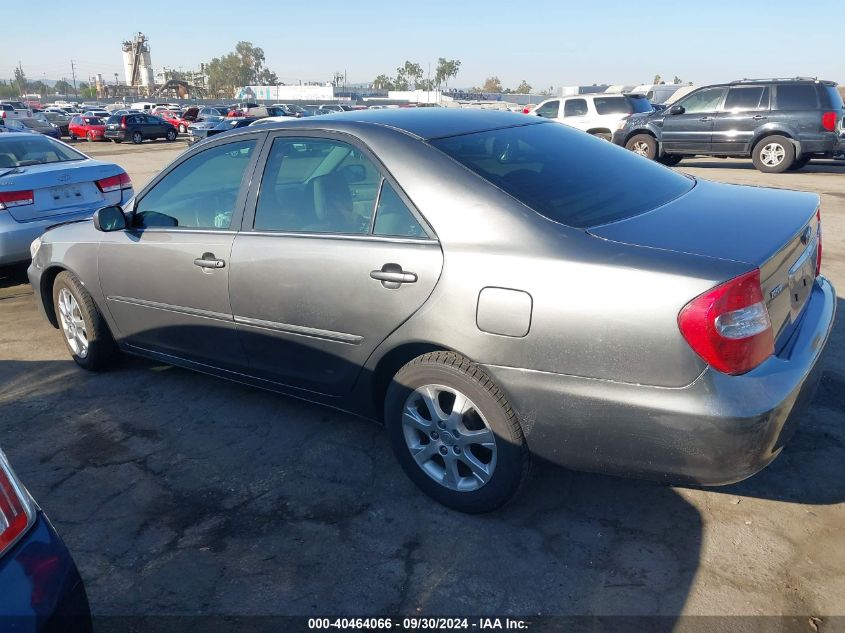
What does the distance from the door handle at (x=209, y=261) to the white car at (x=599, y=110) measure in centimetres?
1506

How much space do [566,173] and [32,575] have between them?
8.33 ft

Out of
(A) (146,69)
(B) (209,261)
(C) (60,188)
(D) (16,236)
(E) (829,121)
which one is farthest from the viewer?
(A) (146,69)

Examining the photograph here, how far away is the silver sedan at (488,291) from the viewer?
233 centimetres

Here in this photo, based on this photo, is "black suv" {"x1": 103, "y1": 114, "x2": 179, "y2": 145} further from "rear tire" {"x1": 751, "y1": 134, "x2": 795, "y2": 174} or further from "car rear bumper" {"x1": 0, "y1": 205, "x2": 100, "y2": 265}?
"car rear bumper" {"x1": 0, "y1": 205, "x2": 100, "y2": 265}

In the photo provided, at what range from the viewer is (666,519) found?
288 centimetres

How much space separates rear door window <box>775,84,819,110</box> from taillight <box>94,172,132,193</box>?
12.2m

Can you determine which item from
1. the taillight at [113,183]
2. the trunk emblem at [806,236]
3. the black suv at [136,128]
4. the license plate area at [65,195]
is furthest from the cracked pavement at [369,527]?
the black suv at [136,128]

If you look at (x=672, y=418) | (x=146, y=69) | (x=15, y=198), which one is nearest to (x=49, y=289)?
(x=15, y=198)

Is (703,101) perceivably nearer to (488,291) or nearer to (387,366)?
(387,366)

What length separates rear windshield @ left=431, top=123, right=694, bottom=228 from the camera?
2822 millimetres

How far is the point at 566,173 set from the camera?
3.16m

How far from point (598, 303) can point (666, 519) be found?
110 cm

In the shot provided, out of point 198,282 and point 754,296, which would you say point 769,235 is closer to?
point 754,296

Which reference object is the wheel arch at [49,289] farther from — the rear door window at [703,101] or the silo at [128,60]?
the silo at [128,60]
